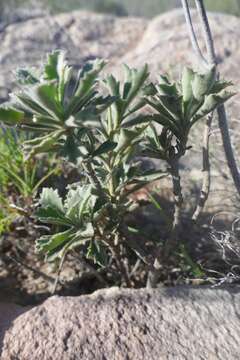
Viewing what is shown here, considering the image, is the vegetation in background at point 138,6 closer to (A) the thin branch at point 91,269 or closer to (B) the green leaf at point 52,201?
(A) the thin branch at point 91,269

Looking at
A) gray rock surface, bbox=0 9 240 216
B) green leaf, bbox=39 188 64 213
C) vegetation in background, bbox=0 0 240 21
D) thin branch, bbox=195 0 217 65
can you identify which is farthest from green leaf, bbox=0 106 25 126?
vegetation in background, bbox=0 0 240 21

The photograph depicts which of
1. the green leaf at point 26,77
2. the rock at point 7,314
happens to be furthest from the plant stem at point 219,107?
the rock at point 7,314

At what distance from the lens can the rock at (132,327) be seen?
3.96ft

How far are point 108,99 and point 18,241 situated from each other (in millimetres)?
957

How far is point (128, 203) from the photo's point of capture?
1.35 meters

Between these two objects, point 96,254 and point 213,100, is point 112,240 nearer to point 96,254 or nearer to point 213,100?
point 96,254

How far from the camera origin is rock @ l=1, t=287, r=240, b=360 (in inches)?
47.5

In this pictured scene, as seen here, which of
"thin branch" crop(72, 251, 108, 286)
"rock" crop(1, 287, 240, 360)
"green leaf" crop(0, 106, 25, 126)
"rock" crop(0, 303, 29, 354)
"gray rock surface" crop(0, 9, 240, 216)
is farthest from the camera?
"gray rock surface" crop(0, 9, 240, 216)

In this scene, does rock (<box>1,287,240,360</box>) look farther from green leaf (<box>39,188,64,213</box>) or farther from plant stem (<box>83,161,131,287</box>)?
green leaf (<box>39,188,64,213</box>)

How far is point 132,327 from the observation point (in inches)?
49.7

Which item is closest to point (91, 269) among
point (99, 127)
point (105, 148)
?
point (105, 148)

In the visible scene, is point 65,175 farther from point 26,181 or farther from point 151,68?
point 151,68

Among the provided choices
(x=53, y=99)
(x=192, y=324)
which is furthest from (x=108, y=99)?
(x=192, y=324)

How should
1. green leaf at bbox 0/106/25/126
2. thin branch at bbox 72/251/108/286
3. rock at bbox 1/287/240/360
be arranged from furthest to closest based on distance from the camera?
thin branch at bbox 72/251/108/286
rock at bbox 1/287/240/360
green leaf at bbox 0/106/25/126
